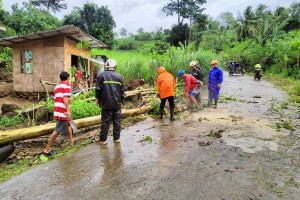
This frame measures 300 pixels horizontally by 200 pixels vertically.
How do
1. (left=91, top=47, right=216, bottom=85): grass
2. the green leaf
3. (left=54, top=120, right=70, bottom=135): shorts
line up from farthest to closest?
(left=91, top=47, right=216, bottom=85): grass
(left=54, top=120, right=70, bottom=135): shorts
the green leaf

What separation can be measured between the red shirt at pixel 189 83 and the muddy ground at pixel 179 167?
78.8 inches

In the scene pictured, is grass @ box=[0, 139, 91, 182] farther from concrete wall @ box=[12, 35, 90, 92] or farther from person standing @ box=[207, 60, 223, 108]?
concrete wall @ box=[12, 35, 90, 92]

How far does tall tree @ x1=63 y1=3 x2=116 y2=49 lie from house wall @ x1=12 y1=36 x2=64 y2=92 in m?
14.4

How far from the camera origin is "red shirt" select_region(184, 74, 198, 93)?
8148mm

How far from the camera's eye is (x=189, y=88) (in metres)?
8.38

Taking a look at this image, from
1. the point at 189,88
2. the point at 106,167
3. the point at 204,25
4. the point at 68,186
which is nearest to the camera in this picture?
the point at 68,186

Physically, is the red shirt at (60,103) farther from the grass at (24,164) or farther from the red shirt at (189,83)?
the red shirt at (189,83)

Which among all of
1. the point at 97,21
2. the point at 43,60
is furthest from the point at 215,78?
the point at 97,21

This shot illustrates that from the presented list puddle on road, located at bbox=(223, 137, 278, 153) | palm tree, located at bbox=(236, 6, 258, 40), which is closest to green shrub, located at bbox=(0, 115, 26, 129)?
puddle on road, located at bbox=(223, 137, 278, 153)

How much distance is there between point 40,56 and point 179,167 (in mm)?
10928

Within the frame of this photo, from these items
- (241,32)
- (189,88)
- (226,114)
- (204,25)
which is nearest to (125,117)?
(189,88)

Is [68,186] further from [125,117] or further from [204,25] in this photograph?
[204,25]

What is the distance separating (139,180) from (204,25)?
39.8 m

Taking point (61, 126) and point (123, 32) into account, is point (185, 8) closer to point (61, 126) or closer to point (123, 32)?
point (61, 126)
